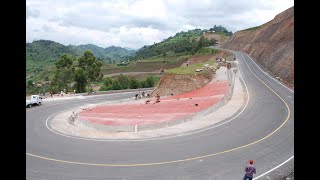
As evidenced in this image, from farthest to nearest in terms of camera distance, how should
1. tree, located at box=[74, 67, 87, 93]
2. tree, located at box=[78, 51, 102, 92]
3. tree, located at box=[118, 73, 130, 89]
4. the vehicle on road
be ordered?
tree, located at box=[118, 73, 130, 89]
tree, located at box=[78, 51, 102, 92]
tree, located at box=[74, 67, 87, 93]
the vehicle on road

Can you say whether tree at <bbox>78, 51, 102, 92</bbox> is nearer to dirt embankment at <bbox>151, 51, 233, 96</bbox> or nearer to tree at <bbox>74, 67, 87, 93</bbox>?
tree at <bbox>74, 67, 87, 93</bbox>

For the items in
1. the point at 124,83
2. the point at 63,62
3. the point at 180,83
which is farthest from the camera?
the point at 124,83

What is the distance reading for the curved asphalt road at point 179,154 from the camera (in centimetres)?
1709

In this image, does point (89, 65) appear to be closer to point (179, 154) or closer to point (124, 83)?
point (124, 83)

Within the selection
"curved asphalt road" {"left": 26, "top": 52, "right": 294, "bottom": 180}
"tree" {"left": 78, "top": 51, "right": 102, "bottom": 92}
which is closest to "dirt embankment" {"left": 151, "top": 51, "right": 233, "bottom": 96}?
"curved asphalt road" {"left": 26, "top": 52, "right": 294, "bottom": 180}

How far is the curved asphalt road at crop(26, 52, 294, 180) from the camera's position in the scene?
17.1 meters

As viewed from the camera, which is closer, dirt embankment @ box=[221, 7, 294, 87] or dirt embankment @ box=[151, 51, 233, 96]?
dirt embankment @ box=[151, 51, 233, 96]

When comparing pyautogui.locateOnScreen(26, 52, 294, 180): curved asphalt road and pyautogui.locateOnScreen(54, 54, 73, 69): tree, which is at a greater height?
pyautogui.locateOnScreen(54, 54, 73, 69): tree

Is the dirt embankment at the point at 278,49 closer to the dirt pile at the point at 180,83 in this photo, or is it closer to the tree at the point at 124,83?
the dirt pile at the point at 180,83

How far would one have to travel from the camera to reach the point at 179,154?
20.2 m

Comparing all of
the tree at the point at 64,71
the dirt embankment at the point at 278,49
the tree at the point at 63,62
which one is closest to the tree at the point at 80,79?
the tree at the point at 63,62

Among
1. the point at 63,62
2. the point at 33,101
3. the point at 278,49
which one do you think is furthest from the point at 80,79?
the point at 278,49

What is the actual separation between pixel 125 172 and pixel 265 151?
8.47 meters
